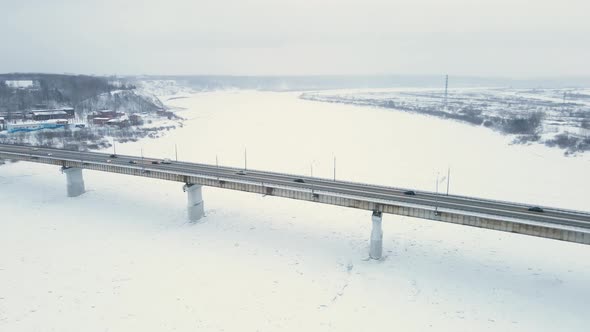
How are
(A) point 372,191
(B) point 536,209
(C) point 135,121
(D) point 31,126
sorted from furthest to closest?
1. (C) point 135,121
2. (D) point 31,126
3. (A) point 372,191
4. (B) point 536,209

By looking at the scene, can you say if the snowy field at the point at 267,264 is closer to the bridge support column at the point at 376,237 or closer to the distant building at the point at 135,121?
the bridge support column at the point at 376,237

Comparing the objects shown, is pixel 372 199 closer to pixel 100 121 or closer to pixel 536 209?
pixel 536 209

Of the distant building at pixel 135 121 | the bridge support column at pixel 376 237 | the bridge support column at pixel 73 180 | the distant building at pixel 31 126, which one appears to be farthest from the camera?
the distant building at pixel 135 121

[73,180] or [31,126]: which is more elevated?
[31,126]

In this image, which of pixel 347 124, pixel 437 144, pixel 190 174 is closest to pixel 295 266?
pixel 190 174

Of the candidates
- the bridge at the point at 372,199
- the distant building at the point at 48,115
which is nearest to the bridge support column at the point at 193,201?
the bridge at the point at 372,199

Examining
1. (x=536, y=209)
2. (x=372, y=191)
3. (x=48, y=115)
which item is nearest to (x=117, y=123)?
(x=48, y=115)

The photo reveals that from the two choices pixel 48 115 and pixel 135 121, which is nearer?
pixel 48 115

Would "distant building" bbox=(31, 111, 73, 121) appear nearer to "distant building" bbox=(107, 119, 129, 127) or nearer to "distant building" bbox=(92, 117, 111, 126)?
"distant building" bbox=(92, 117, 111, 126)
